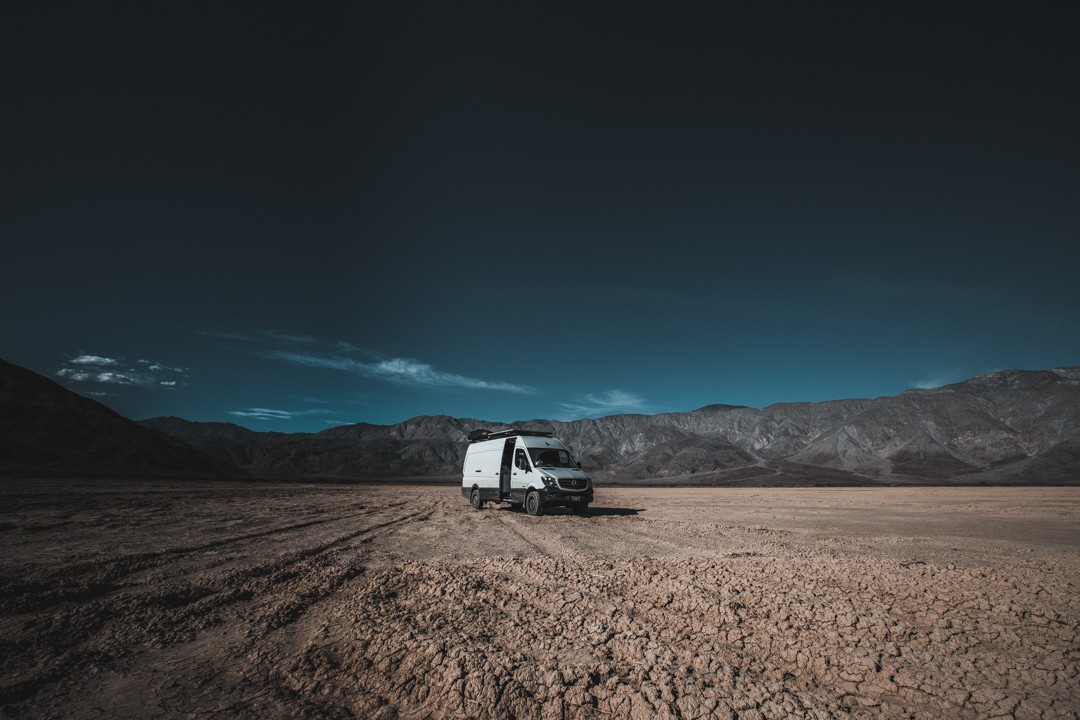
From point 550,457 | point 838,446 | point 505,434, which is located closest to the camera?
point 550,457

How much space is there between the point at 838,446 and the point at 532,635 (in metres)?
162

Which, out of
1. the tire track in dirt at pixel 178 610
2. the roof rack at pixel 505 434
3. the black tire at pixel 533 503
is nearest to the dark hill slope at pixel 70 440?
the roof rack at pixel 505 434

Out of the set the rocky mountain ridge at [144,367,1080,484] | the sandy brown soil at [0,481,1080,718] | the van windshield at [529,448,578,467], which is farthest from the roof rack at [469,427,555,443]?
the rocky mountain ridge at [144,367,1080,484]

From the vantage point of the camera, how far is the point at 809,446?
148 metres

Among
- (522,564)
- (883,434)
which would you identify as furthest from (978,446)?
(522,564)

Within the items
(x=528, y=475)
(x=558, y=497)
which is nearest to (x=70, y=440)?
(x=528, y=475)

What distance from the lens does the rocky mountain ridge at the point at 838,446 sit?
369 ft

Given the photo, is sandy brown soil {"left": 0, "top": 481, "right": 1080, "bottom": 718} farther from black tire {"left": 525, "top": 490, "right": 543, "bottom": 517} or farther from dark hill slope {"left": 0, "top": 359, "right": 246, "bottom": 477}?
dark hill slope {"left": 0, "top": 359, "right": 246, "bottom": 477}

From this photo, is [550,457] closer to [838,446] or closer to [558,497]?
[558,497]

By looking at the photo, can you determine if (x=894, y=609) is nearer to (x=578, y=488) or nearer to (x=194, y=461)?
(x=578, y=488)

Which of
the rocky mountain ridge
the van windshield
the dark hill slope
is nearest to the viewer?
the van windshield

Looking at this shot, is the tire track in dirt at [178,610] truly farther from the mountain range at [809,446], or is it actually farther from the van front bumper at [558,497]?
the mountain range at [809,446]

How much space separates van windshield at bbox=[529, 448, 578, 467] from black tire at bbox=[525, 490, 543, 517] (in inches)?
42.6

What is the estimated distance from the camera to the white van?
15.7 meters
